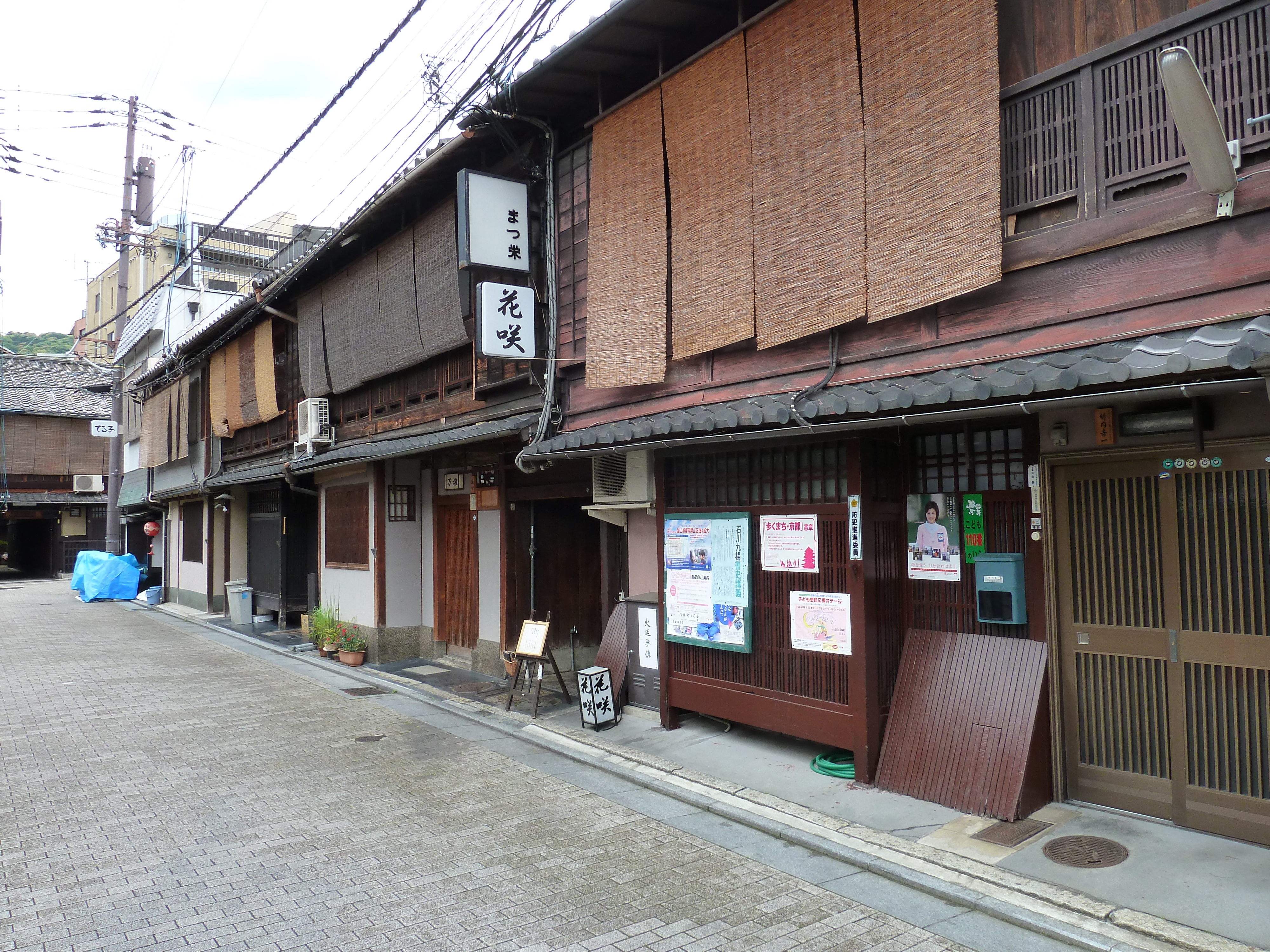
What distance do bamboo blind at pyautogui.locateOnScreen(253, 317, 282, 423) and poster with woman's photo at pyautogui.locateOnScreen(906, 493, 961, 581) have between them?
55.3 ft

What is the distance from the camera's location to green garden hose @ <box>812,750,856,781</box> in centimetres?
772

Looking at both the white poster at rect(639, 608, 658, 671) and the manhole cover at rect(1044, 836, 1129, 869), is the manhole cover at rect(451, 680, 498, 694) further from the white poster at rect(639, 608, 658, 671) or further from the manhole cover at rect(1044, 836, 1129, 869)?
the manhole cover at rect(1044, 836, 1129, 869)

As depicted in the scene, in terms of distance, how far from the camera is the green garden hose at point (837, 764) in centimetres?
772

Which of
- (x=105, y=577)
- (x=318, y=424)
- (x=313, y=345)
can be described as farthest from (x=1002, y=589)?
(x=105, y=577)

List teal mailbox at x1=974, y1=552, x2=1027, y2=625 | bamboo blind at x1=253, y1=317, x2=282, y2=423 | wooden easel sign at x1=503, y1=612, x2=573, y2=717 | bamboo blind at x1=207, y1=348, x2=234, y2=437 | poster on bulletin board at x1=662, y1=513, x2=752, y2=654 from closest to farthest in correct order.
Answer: teal mailbox at x1=974, y1=552, x2=1027, y2=625 < poster on bulletin board at x1=662, y1=513, x2=752, y2=654 < wooden easel sign at x1=503, y1=612, x2=573, y2=717 < bamboo blind at x1=253, y1=317, x2=282, y2=423 < bamboo blind at x1=207, y1=348, x2=234, y2=437

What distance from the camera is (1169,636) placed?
6.12 metres

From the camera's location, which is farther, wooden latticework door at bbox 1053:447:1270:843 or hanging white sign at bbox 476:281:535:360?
hanging white sign at bbox 476:281:535:360

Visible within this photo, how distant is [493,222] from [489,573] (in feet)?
19.1

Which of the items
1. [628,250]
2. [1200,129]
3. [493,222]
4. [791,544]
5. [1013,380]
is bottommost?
[791,544]

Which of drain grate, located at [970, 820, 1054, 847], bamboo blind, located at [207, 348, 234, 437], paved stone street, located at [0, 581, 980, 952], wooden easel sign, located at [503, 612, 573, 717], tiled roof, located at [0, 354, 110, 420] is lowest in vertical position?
paved stone street, located at [0, 581, 980, 952]

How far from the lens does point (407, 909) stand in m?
5.36

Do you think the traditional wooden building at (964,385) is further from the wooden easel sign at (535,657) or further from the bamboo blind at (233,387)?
the bamboo blind at (233,387)

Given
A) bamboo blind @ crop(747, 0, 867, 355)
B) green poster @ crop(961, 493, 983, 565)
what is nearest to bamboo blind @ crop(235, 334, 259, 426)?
bamboo blind @ crop(747, 0, 867, 355)

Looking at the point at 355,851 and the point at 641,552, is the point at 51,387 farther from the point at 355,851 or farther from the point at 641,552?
the point at 355,851
